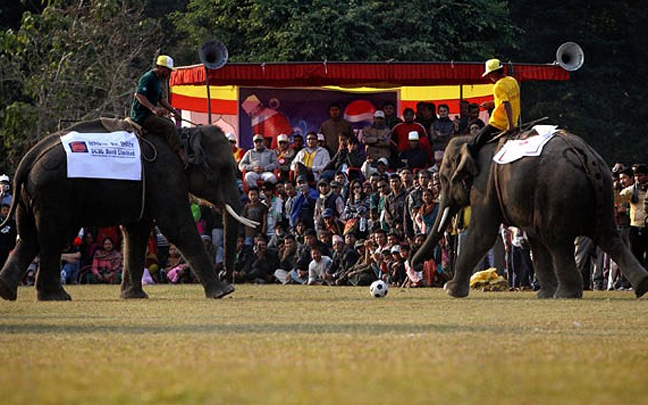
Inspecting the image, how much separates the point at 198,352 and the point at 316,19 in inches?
1351

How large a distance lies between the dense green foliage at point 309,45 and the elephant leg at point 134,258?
15.4m

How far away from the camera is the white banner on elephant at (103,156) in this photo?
62.0ft

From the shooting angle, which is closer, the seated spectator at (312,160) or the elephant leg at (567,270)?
the elephant leg at (567,270)

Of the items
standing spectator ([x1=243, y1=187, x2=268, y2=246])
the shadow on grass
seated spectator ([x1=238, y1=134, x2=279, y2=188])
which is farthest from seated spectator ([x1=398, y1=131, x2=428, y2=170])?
the shadow on grass

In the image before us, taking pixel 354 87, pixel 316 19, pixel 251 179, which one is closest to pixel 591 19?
pixel 316 19

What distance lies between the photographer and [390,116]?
98.0ft

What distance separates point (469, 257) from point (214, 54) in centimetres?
900

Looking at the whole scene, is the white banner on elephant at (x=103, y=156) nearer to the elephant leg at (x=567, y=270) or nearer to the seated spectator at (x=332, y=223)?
the elephant leg at (x=567, y=270)

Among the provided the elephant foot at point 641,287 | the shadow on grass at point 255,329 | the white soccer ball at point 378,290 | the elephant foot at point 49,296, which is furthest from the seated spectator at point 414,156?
the shadow on grass at point 255,329

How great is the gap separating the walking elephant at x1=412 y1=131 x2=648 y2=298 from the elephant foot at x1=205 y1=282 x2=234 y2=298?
2838mm

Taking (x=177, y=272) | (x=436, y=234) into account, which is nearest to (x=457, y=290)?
(x=436, y=234)

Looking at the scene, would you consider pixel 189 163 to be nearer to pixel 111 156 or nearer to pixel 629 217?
pixel 111 156

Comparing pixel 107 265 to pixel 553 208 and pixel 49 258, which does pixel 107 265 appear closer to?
pixel 49 258

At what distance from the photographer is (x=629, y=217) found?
23.1m
